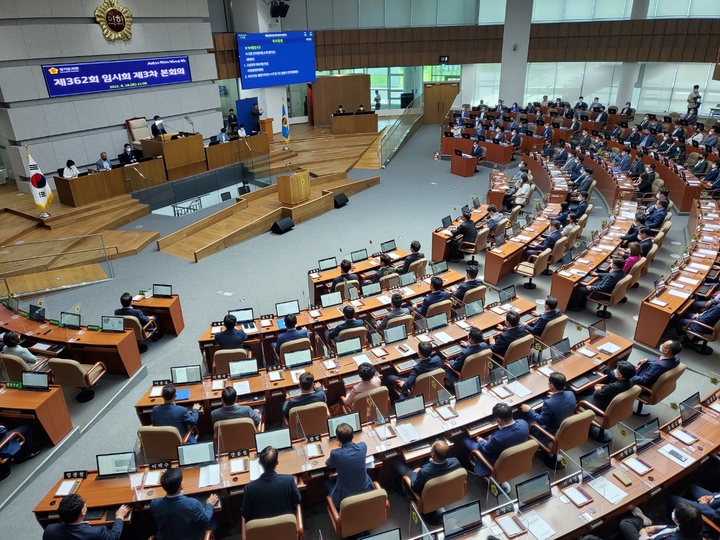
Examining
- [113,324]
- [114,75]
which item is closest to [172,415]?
[113,324]

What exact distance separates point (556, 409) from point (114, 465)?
4.74m

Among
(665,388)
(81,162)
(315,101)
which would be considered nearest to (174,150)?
(81,162)

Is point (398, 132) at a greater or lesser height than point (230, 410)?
greater

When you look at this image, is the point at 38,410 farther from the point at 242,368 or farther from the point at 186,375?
the point at 242,368

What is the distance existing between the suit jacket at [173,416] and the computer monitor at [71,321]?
11.0 feet

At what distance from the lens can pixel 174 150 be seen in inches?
624

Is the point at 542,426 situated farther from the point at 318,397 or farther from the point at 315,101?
the point at 315,101

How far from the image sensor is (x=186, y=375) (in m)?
6.66

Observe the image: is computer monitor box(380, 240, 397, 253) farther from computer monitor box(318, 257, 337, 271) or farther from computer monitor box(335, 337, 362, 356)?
computer monitor box(335, 337, 362, 356)

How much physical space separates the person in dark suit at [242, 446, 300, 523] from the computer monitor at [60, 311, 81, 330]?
5326mm

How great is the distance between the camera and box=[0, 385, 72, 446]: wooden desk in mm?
6309

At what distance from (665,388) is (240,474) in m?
5.23

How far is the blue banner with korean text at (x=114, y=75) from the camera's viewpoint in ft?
48.9

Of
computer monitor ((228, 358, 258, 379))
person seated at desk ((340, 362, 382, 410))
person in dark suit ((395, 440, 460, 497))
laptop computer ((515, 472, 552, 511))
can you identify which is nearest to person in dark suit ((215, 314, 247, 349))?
computer monitor ((228, 358, 258, 379))
